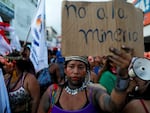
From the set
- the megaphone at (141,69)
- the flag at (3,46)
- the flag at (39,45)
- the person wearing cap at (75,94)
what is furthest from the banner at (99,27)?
the flag at (39,45)

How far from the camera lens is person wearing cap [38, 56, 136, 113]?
3.01m

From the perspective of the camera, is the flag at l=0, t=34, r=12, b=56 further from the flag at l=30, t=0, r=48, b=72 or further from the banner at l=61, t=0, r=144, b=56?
the flag at l=30, t=0, r=48, b=72

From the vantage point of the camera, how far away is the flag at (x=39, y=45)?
4.69m

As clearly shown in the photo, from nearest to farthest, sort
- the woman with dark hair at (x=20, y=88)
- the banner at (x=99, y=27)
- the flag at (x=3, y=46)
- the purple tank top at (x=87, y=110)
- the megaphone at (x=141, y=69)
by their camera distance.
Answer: the megaphone at (x=141, y=69), the banner at (x=99, y=27), the purple tank top at (x=87, y=110), the flag at (x=3, y=46), the woman with dark hair at (x=20, y=88)

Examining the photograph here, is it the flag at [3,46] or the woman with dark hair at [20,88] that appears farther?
the woman with dark hair at [20,88]

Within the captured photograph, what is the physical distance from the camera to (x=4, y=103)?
324 centimetres

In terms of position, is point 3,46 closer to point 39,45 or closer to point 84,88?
point 84,88

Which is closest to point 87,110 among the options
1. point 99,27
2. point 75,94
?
point 75,94

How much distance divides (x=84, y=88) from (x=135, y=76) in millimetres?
835

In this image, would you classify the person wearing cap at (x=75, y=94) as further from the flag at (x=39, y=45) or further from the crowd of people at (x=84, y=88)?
the flag at (x=39, y=45)

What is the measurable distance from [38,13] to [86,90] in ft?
7.23

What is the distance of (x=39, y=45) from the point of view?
4.68 m

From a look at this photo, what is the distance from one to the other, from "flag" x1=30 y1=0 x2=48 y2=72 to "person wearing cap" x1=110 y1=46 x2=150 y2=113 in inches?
82.9

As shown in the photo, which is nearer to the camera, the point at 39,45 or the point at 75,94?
the point at 75,94
